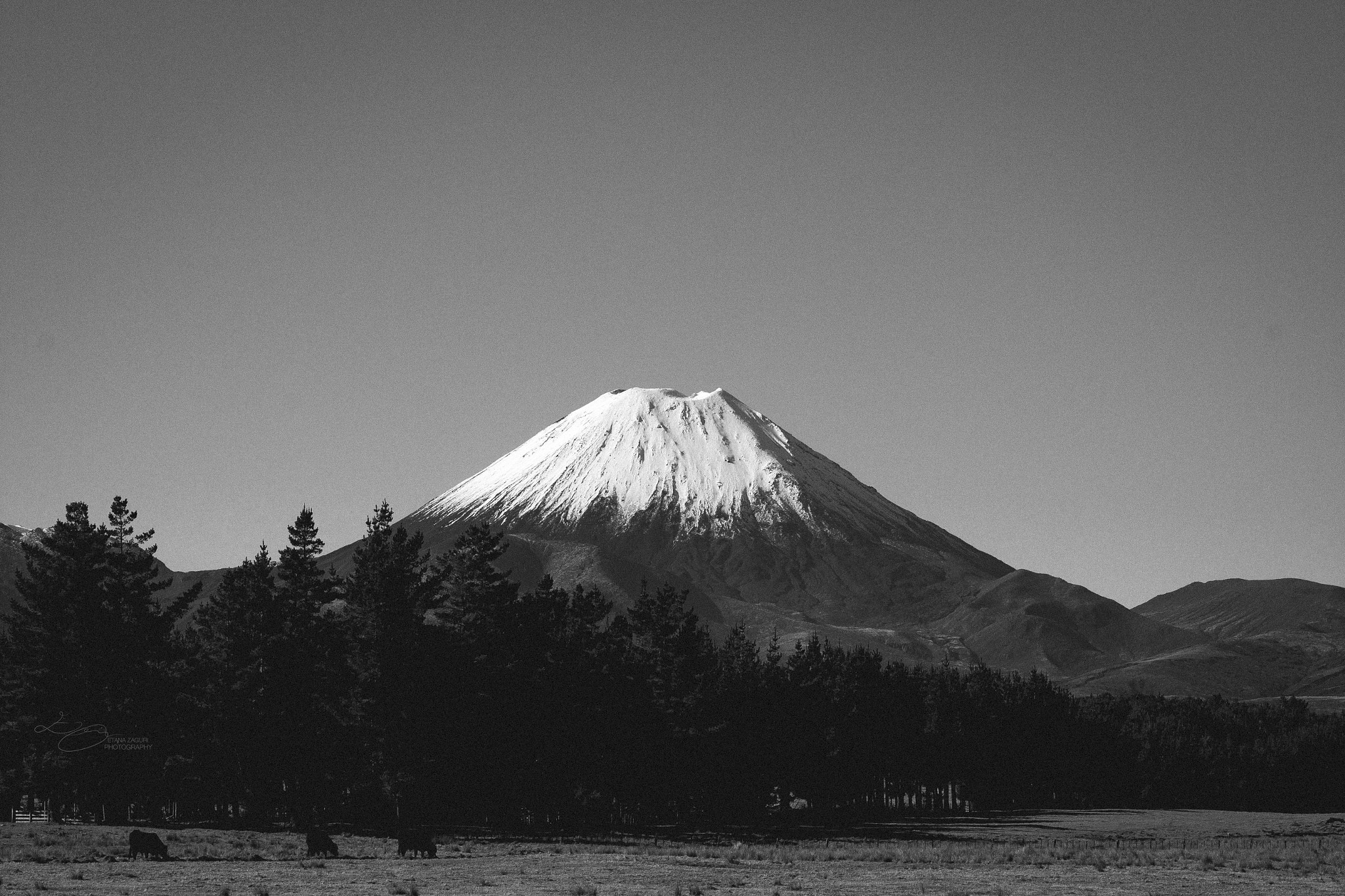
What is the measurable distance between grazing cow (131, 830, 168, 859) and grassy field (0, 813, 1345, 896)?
55 centimetres

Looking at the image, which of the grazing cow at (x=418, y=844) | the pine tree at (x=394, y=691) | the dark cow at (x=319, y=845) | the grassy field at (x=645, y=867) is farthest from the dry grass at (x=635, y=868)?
the pine tree at (x=394, y=691)

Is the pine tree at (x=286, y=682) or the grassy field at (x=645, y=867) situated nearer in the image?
the grassy field at (x=645, y=867)

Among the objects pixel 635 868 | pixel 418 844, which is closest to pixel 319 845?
pixel 418 844

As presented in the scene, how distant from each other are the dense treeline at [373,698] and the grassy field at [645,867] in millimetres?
4713

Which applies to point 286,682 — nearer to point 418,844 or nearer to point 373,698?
point 373,698

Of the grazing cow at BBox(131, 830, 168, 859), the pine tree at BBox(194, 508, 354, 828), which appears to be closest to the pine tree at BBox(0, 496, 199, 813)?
the pine tree at BBox(194, 508, 354, 828)

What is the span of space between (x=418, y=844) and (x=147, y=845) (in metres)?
9.28

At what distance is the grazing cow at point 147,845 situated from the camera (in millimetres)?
51312

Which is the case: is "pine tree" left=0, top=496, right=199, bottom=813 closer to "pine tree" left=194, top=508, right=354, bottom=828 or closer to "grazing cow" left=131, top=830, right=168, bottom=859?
"pine tree" left=194, top=508, right=354, bottom=828

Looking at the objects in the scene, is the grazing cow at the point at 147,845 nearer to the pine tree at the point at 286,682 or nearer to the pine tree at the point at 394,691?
the pine tree at the point at 286,682

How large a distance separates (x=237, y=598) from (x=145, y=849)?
2398 cm

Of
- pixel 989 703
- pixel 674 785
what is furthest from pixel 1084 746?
pixel 674 785

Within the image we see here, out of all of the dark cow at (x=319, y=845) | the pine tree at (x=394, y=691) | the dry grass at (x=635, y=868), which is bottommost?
the dry grass at (x=635, y=868)

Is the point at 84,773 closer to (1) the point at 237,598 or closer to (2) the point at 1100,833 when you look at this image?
(1) the point at 237,598
